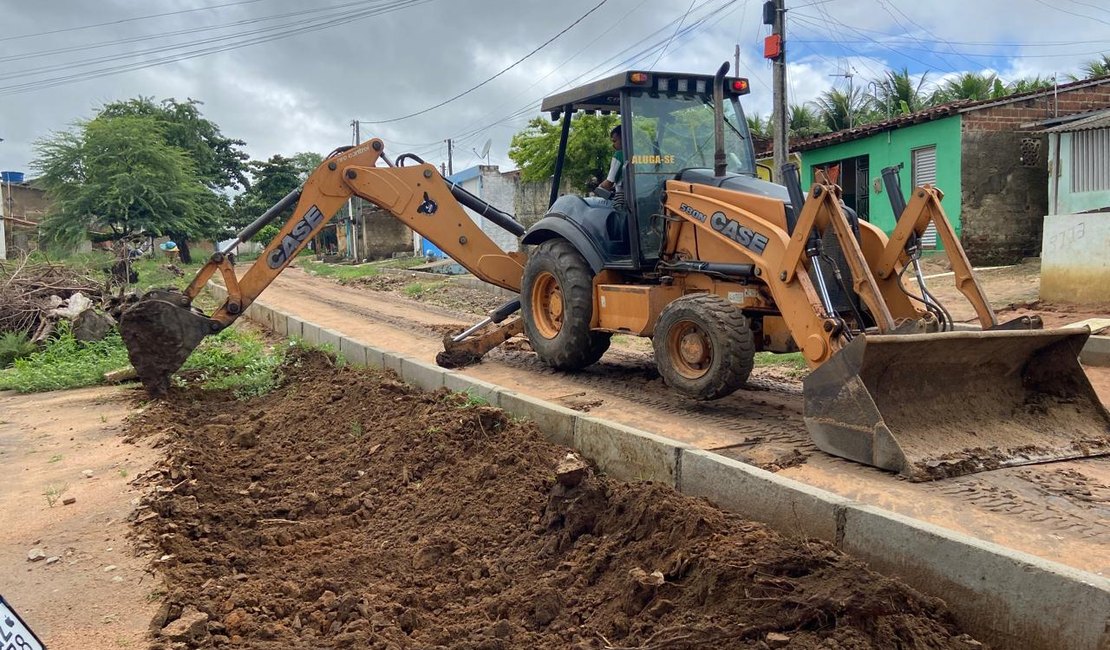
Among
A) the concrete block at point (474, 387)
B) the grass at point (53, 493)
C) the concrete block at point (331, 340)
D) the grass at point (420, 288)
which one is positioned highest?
the grass at point (420, 288)

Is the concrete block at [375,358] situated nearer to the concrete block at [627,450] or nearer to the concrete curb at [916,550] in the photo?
the concrete block at [627,450]

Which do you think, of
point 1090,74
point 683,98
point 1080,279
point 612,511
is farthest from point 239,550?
point 1090,74

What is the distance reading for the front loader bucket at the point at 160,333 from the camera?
8203 millimetres

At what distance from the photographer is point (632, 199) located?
23.1 feet

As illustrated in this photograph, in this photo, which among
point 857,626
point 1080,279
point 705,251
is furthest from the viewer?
point 1080,279

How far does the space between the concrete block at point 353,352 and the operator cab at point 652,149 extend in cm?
308

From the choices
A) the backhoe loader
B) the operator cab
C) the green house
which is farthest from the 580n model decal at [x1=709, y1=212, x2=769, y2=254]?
the green house

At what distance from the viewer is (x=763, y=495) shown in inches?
161

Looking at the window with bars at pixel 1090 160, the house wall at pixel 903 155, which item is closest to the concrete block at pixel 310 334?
the house wall at pixel 903 155

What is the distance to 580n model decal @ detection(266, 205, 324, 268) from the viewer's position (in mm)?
8570

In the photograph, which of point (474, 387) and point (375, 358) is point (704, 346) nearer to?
point (474, 387)

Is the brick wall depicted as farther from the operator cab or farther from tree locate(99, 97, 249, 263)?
tree locate(99, 97, 249, 263)

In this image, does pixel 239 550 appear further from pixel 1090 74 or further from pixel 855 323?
pixel 1090 74

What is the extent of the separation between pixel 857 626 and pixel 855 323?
3.02m
